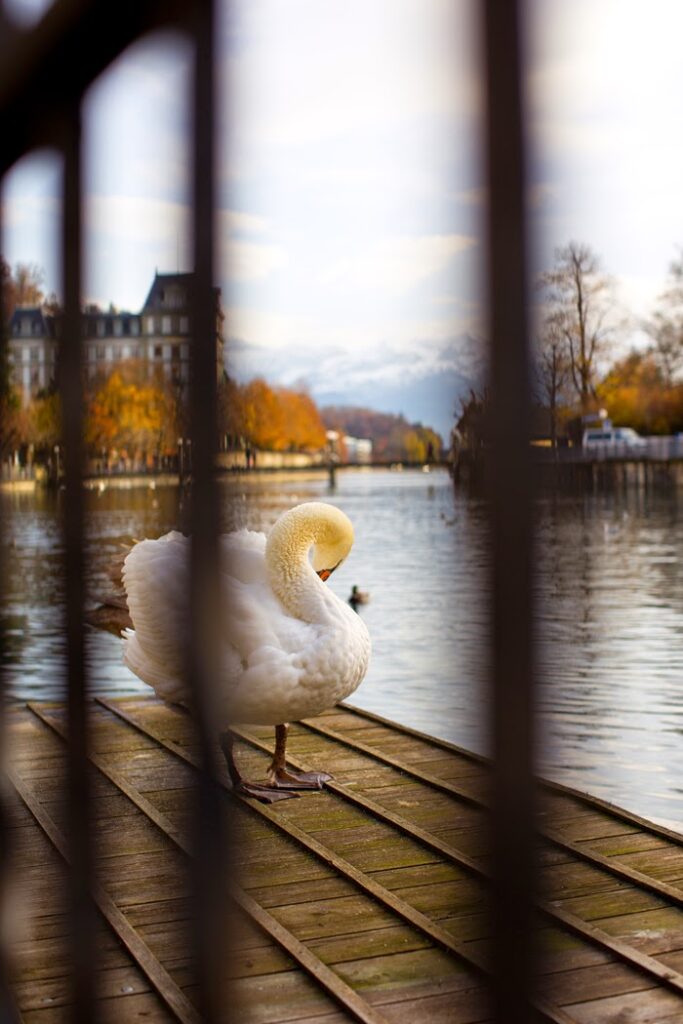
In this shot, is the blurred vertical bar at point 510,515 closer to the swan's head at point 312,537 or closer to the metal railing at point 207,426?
the metal railing at point 207,426

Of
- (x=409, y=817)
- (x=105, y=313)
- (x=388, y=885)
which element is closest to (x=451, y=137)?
(x=105, y=313)

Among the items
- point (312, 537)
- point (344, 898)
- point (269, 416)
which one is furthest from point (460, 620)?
point (312, 537)

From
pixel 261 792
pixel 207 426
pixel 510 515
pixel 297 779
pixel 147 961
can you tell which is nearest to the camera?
pixel 510 515

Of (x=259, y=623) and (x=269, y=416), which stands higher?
(x=269, y=416)

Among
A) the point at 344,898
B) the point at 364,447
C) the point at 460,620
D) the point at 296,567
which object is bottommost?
the point at 344,898

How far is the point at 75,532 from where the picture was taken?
1269mm

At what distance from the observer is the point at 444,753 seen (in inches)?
204

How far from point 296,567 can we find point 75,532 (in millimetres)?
3597

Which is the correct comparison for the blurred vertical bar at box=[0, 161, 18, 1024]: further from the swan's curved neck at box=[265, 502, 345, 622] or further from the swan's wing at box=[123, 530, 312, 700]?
the swan's curved neck at box=[265, 502, 345, 622]

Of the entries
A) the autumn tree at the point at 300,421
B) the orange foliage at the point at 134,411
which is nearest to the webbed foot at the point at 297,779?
the autumn tree at the point at 300,421

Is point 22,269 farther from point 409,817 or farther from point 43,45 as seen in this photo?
point 409,817

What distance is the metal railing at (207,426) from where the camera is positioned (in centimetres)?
59

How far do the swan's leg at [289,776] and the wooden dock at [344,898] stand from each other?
7 centimetres

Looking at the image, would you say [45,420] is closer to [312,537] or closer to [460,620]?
[460,620]
